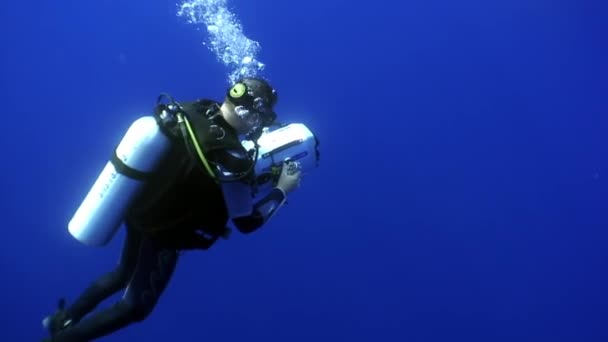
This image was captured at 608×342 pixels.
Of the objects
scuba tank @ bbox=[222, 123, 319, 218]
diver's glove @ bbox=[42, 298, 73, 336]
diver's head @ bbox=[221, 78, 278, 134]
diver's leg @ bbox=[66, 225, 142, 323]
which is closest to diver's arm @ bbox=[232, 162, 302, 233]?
scuba tank @ bbox=[222, 123, 319, 218]

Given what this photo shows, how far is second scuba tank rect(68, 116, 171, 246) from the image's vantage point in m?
2.78

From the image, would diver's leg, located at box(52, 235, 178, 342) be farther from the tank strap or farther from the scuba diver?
the tank strap

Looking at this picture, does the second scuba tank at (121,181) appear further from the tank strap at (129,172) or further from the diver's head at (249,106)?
the diver's head at (249,106)

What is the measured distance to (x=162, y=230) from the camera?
119 inches

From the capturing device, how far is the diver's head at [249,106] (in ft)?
9.57

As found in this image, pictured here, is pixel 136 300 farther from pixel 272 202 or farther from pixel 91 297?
pixel 272 202

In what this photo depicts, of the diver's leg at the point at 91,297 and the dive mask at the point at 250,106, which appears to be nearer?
the dive mask at the point at 250,106

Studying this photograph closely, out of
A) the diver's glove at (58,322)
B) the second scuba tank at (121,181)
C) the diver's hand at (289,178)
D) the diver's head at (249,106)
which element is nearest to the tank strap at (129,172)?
the second scuba tank at (121,181)

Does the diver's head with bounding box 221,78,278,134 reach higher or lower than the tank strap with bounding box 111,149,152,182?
higher

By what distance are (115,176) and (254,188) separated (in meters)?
1.03

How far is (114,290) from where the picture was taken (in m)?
3.84

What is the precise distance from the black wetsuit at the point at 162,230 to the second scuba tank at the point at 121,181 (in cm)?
9

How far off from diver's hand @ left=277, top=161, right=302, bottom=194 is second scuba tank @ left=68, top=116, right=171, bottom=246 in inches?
37.8

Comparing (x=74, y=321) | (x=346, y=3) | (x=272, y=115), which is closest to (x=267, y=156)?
(x=272, y=115)
